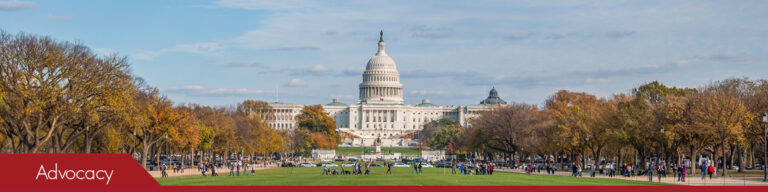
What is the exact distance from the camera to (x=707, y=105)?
213 feet

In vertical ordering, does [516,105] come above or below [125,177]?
above

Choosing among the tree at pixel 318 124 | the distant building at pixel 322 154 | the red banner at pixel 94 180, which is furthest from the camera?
the tree at pixel 318 124

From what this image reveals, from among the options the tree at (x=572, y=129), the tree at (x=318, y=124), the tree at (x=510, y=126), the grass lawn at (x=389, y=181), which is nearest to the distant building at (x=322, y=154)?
the tree at (x=318, y=124)

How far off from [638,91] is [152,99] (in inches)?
1827

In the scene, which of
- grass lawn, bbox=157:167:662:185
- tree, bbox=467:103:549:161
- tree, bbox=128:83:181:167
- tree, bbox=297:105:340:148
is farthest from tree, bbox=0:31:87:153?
tree, bbox=297:105:340:148

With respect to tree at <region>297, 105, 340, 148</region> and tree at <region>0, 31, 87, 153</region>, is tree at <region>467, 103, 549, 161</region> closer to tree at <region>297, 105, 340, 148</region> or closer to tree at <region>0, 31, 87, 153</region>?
tree at <region>0, 31, 87, 153</region>

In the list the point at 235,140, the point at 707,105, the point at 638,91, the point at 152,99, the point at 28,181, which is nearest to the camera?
the point at 28,181

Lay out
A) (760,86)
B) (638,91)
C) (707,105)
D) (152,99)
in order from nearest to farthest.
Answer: (707,105) → (152,99) → (760,86) → (638,91)

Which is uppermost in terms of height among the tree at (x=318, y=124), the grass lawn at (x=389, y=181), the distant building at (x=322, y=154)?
the tree at (x=318, y=124)

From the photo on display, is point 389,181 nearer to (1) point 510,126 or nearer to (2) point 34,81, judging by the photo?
(2) point 34,81

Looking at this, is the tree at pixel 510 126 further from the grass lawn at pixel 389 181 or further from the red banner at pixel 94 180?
the red banner at pixel 94 180

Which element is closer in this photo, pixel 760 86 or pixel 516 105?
pixel 760 86

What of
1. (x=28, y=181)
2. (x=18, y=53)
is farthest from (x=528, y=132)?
(x=28, y=181)

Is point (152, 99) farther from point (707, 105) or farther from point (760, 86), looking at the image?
point (760, 86)
